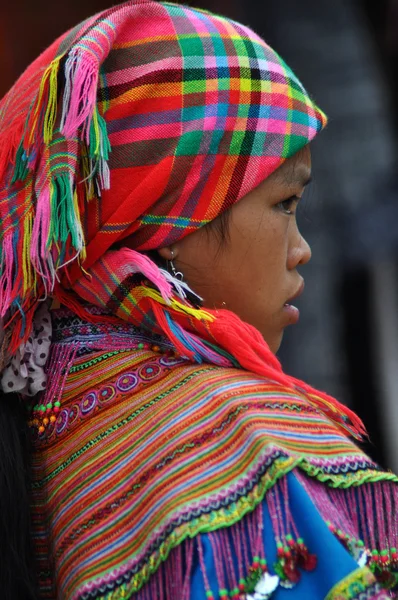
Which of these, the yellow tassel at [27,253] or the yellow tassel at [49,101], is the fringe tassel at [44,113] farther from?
the yellow tassel at [27,253]

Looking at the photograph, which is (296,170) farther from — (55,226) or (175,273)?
(55,226)

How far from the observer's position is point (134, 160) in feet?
4.43

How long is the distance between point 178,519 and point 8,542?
0.35 metres

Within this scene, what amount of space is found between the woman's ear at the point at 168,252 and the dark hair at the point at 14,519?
407mm

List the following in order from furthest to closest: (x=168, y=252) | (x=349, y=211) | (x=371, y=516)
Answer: (x=349, y=211) → (x=168, y=252) → (x=371, y=516)

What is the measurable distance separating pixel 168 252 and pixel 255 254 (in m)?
0.18

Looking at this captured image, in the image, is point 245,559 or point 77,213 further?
point 77,213

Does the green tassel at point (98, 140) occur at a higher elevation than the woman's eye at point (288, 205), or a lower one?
higher

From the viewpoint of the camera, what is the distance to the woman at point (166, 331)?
1118 mm

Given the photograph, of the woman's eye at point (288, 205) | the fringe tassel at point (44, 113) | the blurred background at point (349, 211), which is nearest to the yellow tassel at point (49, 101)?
the fringe tassel at point (44, 113)

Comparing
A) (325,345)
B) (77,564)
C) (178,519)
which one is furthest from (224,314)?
(325,345)

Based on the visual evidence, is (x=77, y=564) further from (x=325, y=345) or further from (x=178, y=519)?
(x=325, y=345)

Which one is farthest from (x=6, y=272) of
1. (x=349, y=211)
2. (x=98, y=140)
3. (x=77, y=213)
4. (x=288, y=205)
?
(x=349, y=211)

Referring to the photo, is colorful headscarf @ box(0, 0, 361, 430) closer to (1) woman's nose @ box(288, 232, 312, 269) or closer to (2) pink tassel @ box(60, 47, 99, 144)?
(2) pink tassel @ box(60, 47, 99, 144)
